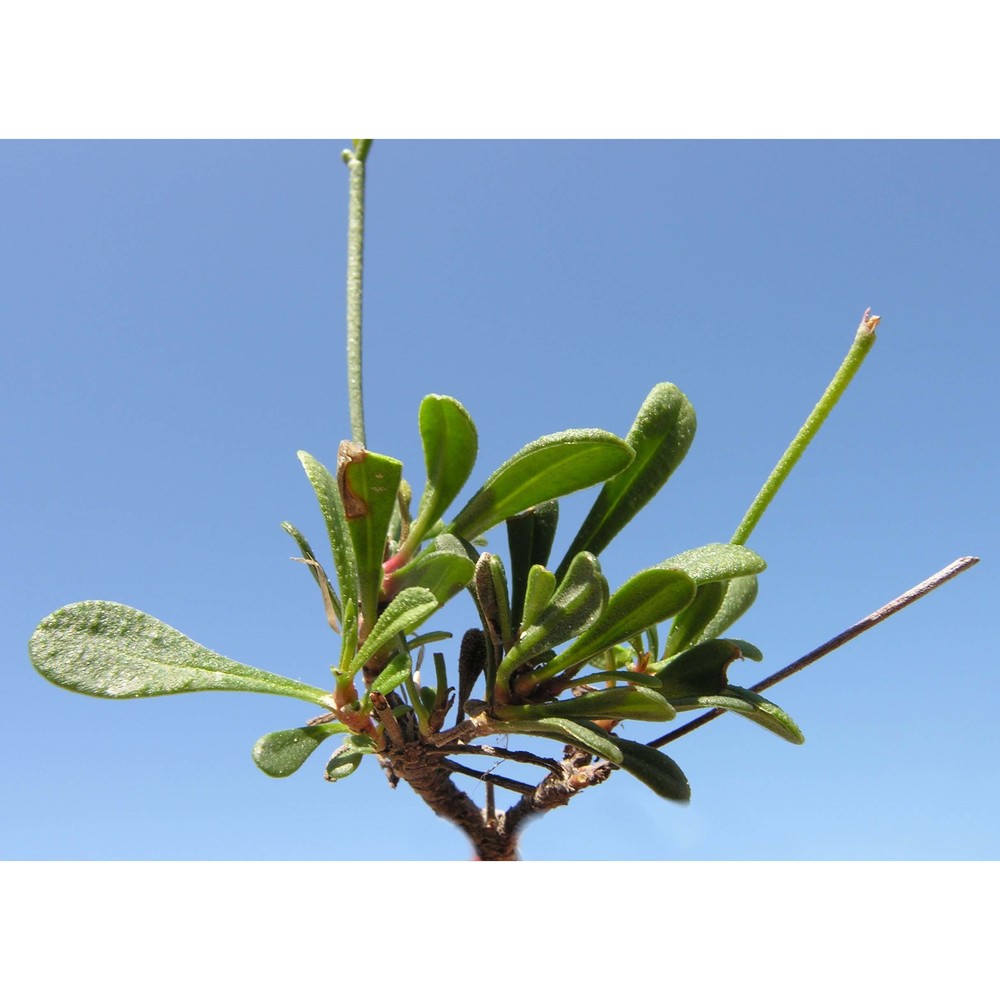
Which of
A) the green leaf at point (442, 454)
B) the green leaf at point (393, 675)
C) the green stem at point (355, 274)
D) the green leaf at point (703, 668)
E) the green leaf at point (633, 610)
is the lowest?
the green leaf at point (393, 675)

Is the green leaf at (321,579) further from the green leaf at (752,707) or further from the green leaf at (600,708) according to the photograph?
the green leaf at (752,707)

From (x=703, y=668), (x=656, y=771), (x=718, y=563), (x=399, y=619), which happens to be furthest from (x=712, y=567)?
(x=399, y=619)

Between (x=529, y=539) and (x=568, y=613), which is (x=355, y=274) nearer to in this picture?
(x=529, y=539)

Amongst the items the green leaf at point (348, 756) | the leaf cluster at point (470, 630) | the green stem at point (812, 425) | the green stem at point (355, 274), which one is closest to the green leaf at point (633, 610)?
the leaf cluster at point (470, 630)

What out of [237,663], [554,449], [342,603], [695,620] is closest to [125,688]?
[237,663]

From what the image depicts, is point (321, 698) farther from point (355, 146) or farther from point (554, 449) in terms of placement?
point (355, 146)

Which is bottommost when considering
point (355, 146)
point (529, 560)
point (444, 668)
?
point (444, 668)
